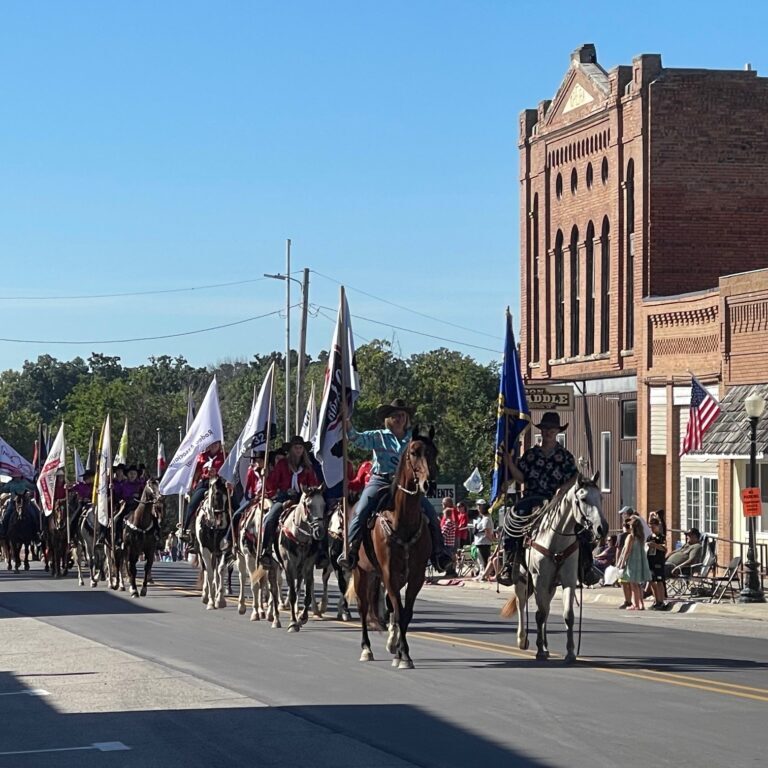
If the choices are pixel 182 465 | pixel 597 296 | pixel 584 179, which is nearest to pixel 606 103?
pixel 584 179

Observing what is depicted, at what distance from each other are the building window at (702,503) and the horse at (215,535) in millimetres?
16356

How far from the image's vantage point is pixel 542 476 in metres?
17.4

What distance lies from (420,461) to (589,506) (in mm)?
1784

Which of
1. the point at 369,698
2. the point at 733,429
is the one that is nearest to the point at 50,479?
the point at 733,429

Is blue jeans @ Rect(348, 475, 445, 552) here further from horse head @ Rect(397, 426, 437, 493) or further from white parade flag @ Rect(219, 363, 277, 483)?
white parade flag @ Rect(219, 363, 277, 483)

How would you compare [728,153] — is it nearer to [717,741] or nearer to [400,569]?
[400,569]

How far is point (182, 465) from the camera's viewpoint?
31.4 metres

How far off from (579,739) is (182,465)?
2079 cm

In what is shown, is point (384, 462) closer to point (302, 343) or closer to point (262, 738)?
point (262, 738)

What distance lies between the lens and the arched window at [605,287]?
4578 centimetres

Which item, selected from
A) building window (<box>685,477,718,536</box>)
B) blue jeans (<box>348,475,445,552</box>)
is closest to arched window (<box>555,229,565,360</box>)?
building window (<box>685,477,718,536</box>)

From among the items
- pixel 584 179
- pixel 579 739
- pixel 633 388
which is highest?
pixel 584 179

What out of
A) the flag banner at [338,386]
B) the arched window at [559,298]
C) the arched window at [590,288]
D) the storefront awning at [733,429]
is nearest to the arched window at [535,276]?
the arched window at [559,298]

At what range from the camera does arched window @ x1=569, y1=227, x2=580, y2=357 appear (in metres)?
47.9
